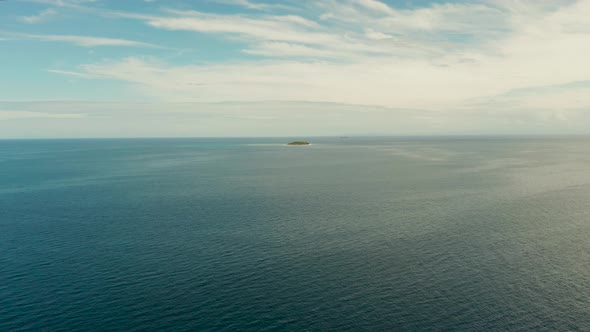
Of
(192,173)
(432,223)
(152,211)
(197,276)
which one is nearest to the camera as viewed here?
(197,276)

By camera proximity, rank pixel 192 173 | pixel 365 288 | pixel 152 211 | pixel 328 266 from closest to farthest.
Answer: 1. pixel 365 288
2. pixel 328 266
3. pixel 152 211
4. pixel 192 173

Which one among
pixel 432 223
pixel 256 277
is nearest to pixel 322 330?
pixel 256 277

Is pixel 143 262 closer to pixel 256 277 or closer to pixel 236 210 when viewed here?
pixel 256 277

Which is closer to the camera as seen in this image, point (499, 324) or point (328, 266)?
point (499, 324)

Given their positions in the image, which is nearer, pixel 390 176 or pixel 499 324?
pixel 499 324

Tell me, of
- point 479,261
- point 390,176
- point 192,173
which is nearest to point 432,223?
point 479,261

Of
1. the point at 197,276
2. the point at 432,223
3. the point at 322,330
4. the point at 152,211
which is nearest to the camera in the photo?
the point at 322,330

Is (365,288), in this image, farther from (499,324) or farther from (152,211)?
(152,211)
